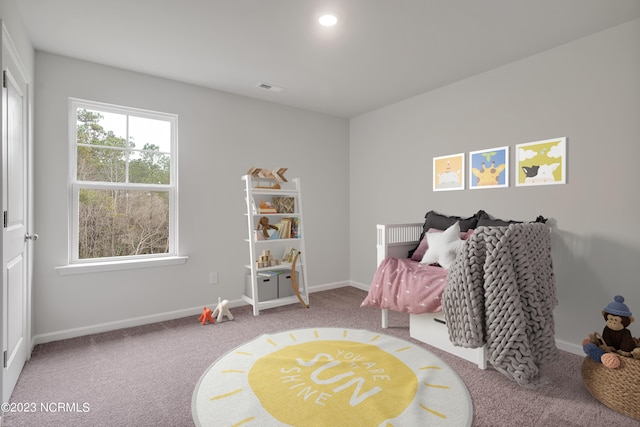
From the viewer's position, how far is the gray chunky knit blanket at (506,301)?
6.36 feet

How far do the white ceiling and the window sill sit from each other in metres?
1.74

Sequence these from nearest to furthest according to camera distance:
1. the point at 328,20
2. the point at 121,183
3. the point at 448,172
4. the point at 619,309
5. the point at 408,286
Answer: the point at 619,309, the point at 328,20, the point at 408,286, the point at 121,183, the point at 448,172

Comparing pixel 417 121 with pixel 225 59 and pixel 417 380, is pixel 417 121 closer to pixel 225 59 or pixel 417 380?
pixel 225 59

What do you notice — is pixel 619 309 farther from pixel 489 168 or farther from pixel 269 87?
pixel 269 87

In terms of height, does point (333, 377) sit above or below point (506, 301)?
below

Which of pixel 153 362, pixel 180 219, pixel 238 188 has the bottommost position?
pixel 153 362

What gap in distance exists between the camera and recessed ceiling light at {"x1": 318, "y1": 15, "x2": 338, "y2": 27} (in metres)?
2.25

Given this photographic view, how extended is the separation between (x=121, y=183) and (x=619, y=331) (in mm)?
3804

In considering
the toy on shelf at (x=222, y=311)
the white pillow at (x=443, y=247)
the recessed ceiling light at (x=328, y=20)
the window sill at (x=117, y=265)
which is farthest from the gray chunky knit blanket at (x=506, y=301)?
the window sill at (x=117, y=265)

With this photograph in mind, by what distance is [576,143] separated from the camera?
2.56 m

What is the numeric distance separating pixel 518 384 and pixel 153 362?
93.2 inches

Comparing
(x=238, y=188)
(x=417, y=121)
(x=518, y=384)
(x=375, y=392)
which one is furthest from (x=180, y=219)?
(x=518, y=384)

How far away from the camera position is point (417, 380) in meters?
2.08

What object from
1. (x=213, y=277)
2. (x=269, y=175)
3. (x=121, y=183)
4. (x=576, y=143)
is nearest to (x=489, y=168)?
(x=576, y=143)
